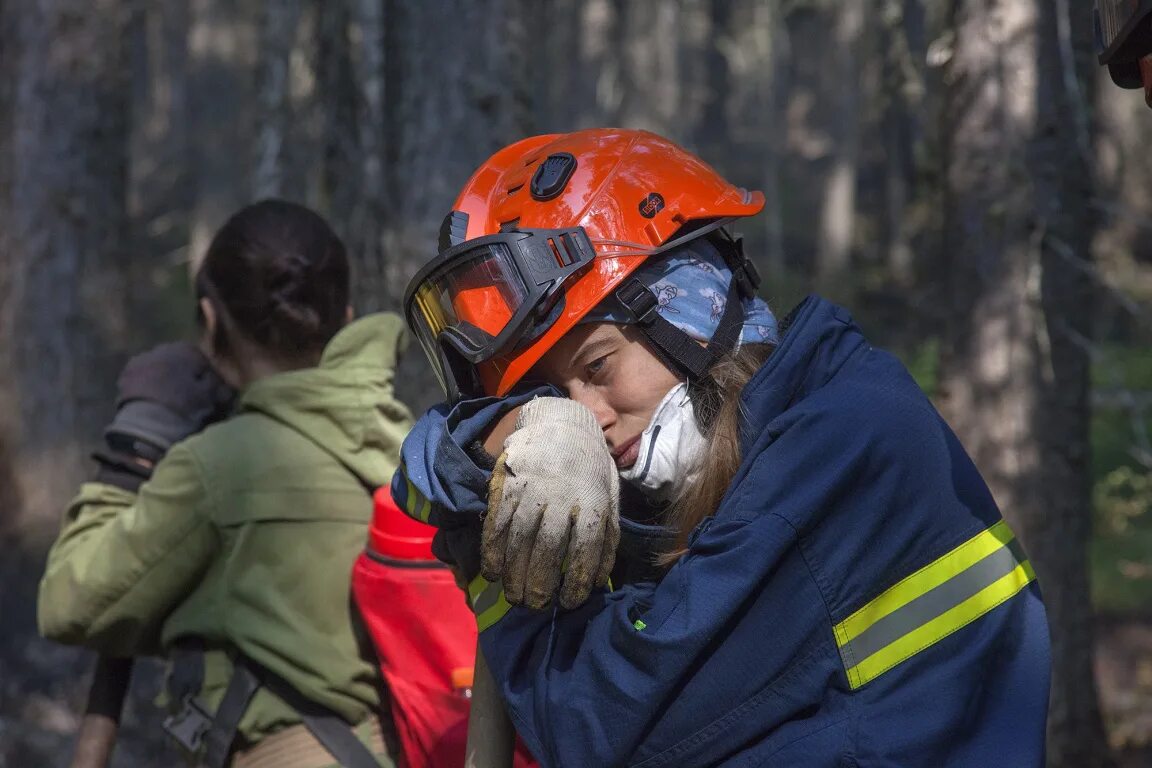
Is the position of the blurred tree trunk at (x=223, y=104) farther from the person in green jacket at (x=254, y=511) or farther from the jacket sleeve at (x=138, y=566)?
the jacket sleeve at (x=138, y=566)

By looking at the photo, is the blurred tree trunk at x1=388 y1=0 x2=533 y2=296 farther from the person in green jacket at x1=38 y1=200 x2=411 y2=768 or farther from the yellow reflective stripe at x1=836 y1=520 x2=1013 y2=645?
the yellow reflective stripe at x1=836 y1=520 x2=1013 y2=645

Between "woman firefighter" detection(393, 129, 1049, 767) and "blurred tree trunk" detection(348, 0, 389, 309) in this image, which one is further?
"blurred tree trunk" detection(348, 0, 389, 309)

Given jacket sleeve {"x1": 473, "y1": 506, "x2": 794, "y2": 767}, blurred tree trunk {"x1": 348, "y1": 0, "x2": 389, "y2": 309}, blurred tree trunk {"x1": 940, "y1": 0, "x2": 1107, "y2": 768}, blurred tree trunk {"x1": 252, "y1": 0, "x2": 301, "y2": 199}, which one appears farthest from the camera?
blurred tree trunk {"x1": 252, "y1": 0, "x2": 301, "y2": 199}

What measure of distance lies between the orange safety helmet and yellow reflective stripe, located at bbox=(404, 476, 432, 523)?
8.1 inches

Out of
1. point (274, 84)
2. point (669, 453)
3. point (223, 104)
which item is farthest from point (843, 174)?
point (669, 453)

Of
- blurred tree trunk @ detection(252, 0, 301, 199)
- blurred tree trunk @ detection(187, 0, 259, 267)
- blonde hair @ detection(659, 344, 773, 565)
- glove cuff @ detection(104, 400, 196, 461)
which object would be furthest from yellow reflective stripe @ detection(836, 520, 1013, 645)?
blurred tree trunk @ detection(187, 0, 259, 267)

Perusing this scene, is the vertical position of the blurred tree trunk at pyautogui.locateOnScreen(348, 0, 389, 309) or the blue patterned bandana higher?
the blue patterned bandana

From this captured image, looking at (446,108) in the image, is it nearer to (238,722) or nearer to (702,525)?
(238,722)

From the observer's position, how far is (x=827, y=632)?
204 cm

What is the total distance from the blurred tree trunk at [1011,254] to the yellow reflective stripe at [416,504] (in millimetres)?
3526

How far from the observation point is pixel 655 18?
3164cm

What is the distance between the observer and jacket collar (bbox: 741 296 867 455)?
221cm

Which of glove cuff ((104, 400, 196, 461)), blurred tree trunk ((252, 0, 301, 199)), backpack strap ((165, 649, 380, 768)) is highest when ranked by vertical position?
glove cuff ((104, 400, 196, 461))

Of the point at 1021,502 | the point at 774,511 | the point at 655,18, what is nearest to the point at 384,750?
the point at 774,511
